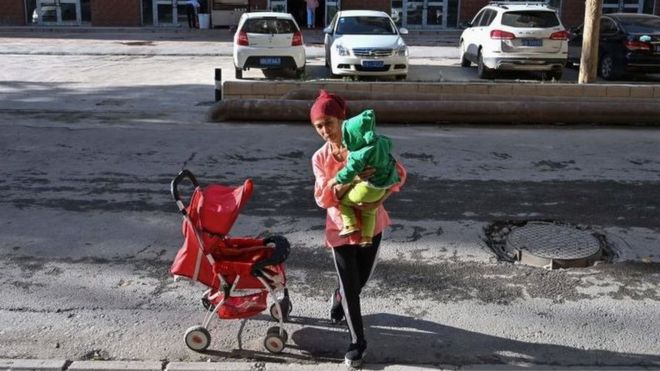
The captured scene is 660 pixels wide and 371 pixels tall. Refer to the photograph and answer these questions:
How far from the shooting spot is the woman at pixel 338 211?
376 centimetres

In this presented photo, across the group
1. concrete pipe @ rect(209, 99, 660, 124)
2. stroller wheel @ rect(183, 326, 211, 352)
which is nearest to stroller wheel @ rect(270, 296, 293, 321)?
stroller wheel @ rect(183, 326, 211, 352)

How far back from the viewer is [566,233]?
633 centimetres

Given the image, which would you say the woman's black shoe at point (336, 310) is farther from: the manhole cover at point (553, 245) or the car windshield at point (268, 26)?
the car windshield at point (268, 26)

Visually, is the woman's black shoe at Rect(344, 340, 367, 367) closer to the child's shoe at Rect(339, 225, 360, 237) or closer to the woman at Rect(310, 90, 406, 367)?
the woman at Rect(310, 90, 406, 367)

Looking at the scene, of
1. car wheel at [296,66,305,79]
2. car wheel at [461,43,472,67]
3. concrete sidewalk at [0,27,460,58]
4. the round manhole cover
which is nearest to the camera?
the round manhole cover

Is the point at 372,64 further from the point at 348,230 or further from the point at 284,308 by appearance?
the point at 348,230

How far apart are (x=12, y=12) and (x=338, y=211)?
32.5m

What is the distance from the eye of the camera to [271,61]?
16.6 metres

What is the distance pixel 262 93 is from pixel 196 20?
20744 mm

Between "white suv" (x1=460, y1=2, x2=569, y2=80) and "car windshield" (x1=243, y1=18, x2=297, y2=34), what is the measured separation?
16.0 feet

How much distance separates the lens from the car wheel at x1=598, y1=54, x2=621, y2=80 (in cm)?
1658

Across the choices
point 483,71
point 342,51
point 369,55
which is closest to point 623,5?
point 483,71

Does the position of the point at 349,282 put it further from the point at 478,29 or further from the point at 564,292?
the point at 478,29

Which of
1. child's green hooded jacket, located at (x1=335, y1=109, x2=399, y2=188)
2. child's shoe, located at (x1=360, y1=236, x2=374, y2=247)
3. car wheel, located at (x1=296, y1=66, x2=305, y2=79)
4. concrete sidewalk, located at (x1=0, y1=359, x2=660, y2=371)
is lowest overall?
concrete sidewalk, located at (x1=0, y1=359, x2=660, y2=371)
